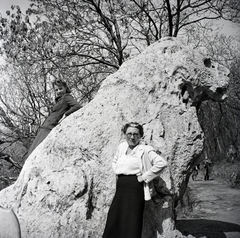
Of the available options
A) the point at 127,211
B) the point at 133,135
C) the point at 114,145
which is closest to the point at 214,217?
the point at 114,145

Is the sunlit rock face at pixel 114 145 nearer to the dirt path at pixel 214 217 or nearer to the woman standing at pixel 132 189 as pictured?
the woman standing at pixel 132 189

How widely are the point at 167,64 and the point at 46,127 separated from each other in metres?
2.03

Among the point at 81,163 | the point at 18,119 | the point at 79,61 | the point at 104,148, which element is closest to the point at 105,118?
the point at 104,148

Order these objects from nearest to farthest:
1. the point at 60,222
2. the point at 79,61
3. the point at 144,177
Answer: the point at 144,177
the point at 60,222
the point at 79,61

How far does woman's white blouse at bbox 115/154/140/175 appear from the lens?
2658 mm

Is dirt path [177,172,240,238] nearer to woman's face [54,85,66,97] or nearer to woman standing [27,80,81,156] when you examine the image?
woman standing [27,80,81,156]

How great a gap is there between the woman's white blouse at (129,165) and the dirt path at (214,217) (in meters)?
1.58

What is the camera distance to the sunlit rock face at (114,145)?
2.85 m

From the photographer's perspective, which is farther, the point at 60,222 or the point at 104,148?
the point at 104,148

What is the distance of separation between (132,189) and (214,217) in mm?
4243

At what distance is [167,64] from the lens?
378 cm

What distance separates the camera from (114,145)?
327 cm

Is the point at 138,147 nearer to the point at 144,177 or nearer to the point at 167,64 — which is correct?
the point at 144,177

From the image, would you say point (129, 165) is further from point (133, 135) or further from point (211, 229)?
point (211, 229)
